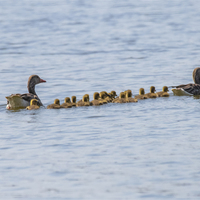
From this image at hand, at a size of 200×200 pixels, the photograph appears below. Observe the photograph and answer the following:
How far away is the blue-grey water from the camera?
857cm

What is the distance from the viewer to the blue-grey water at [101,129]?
28.1 ft

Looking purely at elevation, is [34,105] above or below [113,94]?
below

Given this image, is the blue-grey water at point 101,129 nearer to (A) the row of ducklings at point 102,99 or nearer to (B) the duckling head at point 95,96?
(A) the row of ducklings at point 102,99

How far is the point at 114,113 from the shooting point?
1377cm

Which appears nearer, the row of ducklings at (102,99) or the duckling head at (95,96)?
the row of ducklings at (102,99)

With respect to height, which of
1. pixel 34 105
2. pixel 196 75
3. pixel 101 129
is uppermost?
pixel 196 75

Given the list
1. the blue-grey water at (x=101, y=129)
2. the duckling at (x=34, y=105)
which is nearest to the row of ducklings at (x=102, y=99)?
the duckling at (x=34, y=105)

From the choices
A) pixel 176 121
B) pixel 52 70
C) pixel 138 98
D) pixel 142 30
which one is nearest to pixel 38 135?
pixel 176 121

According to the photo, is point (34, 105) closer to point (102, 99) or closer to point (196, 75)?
point (102, 99)

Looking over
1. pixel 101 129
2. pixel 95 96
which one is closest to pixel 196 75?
pixel 95 96

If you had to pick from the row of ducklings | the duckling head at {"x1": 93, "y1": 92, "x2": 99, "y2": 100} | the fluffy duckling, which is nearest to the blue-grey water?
the row of ducklings

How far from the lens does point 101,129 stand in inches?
472

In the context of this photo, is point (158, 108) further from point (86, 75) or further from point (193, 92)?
point (86, 75)

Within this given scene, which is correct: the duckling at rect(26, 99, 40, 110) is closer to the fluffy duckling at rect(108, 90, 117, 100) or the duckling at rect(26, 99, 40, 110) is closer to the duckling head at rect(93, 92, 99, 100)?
the duckling head at rect(93, 92, 99, 100)
